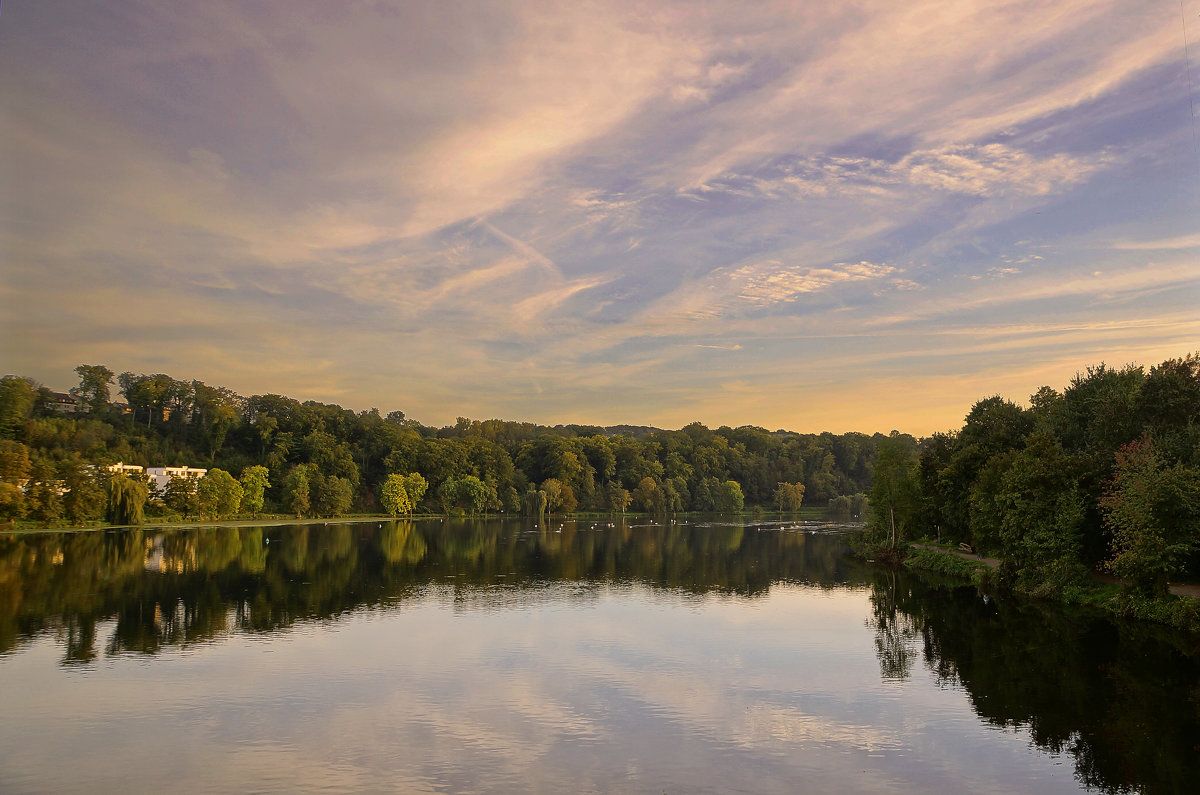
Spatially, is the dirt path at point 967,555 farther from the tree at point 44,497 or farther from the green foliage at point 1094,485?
the tree at point 44,497

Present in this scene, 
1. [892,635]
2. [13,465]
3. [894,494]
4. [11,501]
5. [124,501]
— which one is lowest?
[892,635]

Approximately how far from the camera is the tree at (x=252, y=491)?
343 ft

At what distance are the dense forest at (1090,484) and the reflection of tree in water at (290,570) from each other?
33.4 feet

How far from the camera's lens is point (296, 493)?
11038 cm

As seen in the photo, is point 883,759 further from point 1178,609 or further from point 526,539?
point 526,539

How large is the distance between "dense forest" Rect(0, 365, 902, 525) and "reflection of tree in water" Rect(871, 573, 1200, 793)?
7741 centimetres

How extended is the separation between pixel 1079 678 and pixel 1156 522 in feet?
30.9

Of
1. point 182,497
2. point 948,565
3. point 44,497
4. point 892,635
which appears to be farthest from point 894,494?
point 182,497

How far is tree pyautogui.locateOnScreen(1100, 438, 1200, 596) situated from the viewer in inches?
1139

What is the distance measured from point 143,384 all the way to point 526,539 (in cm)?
8774

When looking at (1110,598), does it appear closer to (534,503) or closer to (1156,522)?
(1156,522)

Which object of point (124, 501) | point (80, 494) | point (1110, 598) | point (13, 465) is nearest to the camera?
point (1110, 598)

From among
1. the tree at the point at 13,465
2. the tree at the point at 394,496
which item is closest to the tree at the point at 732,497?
the tree at the point at 394,496

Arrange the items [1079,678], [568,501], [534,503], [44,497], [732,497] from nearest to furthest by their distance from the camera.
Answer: [1079,678] → [44,497] → [534,503] → [568,501] → [732,497]
